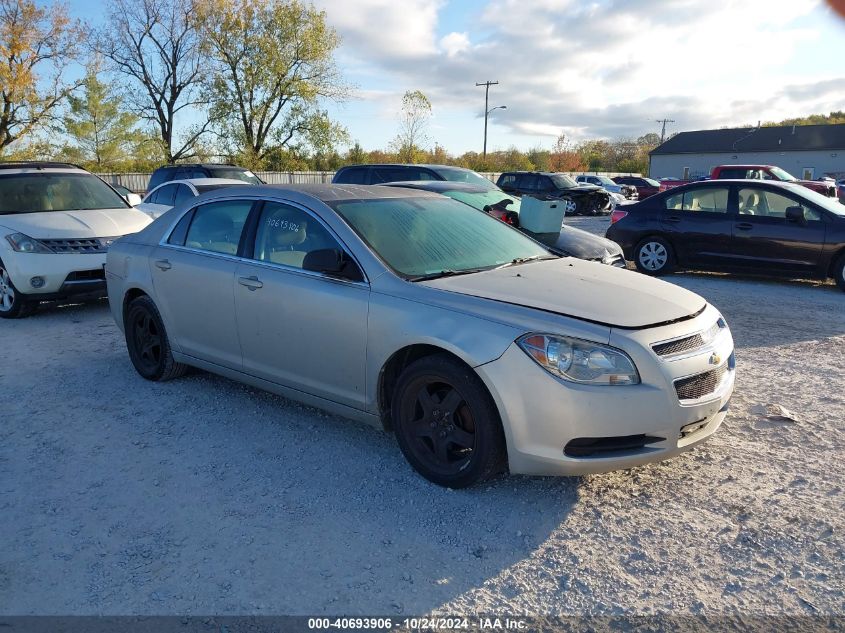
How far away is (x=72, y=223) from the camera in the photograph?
7.99 metres

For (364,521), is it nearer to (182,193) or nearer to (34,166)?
(34,166)

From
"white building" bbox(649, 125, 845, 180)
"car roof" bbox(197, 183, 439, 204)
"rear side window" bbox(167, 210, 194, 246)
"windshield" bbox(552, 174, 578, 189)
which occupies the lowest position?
"rear side window" bbox(167, 210, 194, 246)

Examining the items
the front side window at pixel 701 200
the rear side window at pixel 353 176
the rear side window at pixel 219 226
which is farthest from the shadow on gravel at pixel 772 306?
the rear side window at pixel 353 176

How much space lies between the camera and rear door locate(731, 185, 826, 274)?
9641 mm

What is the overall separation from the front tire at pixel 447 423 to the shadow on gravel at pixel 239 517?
0.15m

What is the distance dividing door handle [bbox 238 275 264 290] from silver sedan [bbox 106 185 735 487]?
11 millimetres

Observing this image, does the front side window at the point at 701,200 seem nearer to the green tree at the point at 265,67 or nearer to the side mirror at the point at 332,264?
the side mirror at the point at 332,264

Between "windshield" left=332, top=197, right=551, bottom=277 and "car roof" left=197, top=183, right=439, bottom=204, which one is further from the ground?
"car roof" left=197, top=183, right=439, bottom=204

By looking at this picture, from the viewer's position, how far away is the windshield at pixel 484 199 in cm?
944

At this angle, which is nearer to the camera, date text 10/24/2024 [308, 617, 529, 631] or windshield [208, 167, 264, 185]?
date text 10/24/2024 [308, 617, 529, 631]

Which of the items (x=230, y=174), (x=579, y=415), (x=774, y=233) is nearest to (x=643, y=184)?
(x=230, y=174)

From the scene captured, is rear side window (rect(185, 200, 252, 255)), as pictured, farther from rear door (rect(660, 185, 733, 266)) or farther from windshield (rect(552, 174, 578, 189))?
windshield (rect(552, 174, 578, 189))

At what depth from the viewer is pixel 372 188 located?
5.04 metres

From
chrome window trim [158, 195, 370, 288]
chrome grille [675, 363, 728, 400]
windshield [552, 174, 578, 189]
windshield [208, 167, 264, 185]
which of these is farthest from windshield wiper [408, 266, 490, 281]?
windshield [552, 174, 578, 189]
